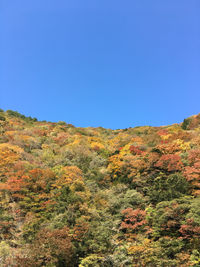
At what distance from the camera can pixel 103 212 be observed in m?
24.3

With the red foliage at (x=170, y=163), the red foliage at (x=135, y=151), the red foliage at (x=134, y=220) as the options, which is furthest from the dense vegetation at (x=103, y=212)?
the red foliage at (x=135, y=151)

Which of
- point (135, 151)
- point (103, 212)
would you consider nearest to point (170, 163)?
point (135, 151)

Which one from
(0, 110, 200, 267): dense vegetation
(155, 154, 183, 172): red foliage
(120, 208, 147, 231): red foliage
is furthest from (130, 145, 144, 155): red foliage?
(120, 208, 147, 231): red foliage

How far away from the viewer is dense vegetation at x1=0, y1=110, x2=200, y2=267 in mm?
16969

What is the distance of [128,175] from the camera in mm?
31969

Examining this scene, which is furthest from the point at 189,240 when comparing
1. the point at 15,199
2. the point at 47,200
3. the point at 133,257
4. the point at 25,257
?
the point at 15,199

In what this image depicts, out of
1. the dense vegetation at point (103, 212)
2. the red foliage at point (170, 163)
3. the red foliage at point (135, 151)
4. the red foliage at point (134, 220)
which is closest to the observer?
the dense vegetation at point (103, 212)

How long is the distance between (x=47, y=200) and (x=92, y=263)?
411 inches

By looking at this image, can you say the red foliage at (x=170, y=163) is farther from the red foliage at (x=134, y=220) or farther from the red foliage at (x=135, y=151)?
the red foliage at (x=134, y=220)

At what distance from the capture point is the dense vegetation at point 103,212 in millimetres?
16969

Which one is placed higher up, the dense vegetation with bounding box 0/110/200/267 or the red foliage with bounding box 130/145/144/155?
the red foliage with bounding box 130/145/144/155

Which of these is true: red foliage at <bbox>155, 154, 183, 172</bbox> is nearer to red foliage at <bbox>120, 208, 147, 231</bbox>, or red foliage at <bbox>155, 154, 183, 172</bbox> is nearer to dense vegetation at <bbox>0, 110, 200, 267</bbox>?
dense vegetation at <bbox>0, 110, 200, 267</bbox>

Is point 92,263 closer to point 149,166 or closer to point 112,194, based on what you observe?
point 112,194

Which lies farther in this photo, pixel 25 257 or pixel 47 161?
pixel 47 161
